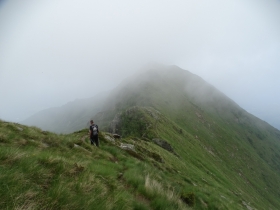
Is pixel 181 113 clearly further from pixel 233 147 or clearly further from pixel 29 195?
pixel 29 195

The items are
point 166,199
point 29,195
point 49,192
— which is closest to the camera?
point 29,195

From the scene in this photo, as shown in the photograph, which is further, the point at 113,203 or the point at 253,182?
the point at 253,182

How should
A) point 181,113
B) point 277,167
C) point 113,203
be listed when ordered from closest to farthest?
1. point 113,203
2. point 181,113
3. point 277,167

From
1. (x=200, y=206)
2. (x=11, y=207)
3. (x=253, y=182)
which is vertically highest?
(x=11, y=207)

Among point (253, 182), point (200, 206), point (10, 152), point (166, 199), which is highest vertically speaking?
point (10, 152)

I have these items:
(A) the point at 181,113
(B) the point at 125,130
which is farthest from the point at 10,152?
(A) the point at 181,113

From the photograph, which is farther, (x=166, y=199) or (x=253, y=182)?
(x=253, y=182)

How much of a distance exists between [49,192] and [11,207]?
87cm

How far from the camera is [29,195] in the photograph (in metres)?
4.16

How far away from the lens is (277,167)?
189500mm

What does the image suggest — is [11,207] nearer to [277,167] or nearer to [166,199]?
[166,199]

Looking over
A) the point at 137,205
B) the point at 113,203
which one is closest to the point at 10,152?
the point at 113,203

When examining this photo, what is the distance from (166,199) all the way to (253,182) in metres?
144

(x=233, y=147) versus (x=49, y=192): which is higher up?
(x=49, y=192)
